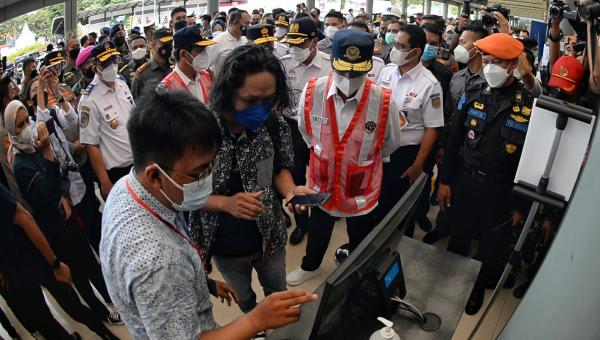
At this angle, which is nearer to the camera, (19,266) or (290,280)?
(19,266)

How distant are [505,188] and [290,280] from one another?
1.41 meters

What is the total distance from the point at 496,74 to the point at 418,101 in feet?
1.71

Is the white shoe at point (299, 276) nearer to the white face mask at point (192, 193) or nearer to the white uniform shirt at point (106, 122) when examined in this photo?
the white uniform shirt at point (106, 122)

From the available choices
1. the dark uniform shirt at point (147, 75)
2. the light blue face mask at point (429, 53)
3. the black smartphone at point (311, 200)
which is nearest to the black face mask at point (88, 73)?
the dark uniform shirt at point (147, 75)

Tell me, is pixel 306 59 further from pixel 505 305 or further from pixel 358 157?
pixel 505 305

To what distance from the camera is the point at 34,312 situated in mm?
2006

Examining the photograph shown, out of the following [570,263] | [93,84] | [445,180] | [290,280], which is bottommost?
[290,280]

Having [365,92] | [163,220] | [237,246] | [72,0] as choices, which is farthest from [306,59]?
[72,0]

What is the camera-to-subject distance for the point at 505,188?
231cm

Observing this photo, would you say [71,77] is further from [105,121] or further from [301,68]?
[301,68]

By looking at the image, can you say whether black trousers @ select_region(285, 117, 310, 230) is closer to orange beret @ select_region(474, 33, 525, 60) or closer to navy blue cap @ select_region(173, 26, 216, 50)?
navy blue cap @ select_region(173, 26, 216, 50)

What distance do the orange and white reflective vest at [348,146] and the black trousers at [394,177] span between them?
1.50 feet

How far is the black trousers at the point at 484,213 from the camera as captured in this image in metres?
2.35

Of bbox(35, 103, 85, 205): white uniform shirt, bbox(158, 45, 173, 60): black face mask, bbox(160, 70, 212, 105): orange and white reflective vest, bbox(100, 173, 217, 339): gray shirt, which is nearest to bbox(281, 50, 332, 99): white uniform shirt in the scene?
bbox(160, 70, 212, 105): orange and white reflective vest
